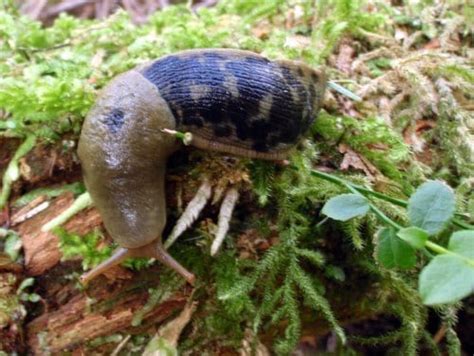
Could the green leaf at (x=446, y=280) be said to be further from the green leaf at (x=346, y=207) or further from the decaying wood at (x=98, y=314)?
the decaying wood at (x=98, y=314)

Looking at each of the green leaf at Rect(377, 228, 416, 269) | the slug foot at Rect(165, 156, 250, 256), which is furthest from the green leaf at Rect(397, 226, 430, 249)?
the slug foot at Rect(165, 156, 250, 256)

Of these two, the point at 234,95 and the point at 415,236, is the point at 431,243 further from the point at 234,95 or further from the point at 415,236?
the point at 234,95

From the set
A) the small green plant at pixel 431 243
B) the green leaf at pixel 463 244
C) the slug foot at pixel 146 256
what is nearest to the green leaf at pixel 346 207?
the small green plant at pixel 431 243

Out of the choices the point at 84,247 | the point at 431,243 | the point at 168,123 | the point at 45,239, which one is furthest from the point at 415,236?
the point at 45,239

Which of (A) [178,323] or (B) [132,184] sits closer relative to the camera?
(B) [132,184]

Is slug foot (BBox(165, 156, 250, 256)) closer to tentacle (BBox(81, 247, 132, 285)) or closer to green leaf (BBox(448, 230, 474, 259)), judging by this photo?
tentacle (BBox(81, 247, 132, 285))

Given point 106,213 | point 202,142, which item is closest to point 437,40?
point 202,142

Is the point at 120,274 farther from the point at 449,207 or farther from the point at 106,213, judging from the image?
the point at 449,207
